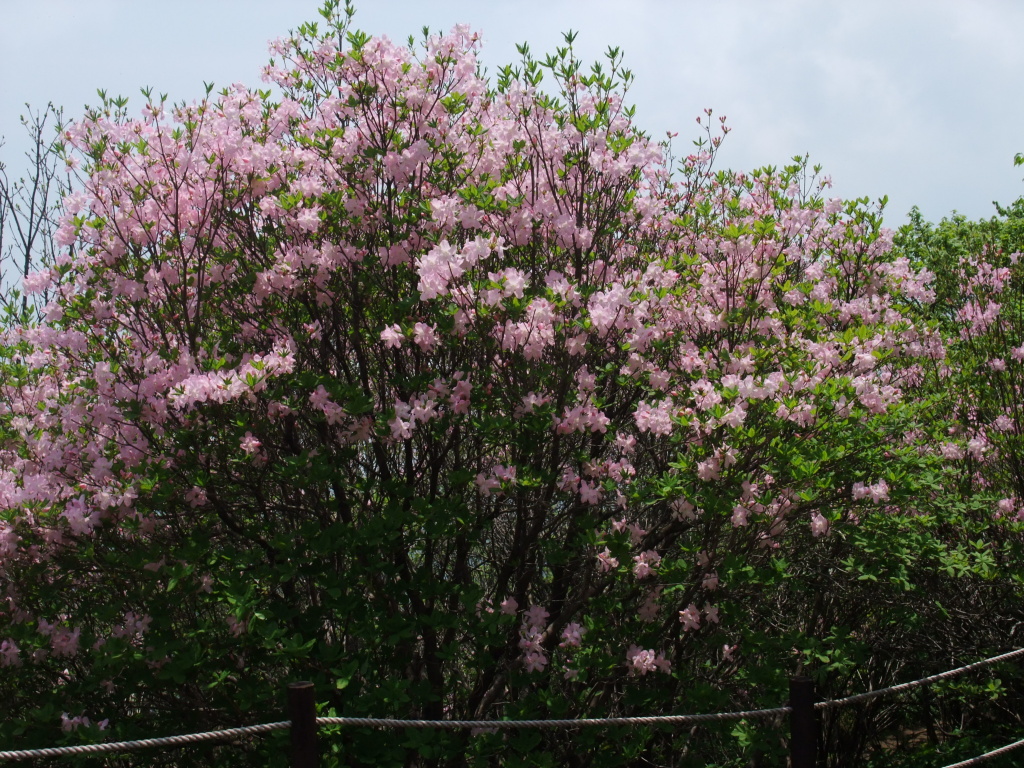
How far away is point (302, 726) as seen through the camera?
8.41 ft

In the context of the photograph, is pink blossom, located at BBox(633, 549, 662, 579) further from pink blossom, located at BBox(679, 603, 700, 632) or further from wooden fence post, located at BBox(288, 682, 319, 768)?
wooden fence post, located at BBox(288, 682, 319, 768)

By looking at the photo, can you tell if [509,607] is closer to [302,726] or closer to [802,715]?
[802,715]

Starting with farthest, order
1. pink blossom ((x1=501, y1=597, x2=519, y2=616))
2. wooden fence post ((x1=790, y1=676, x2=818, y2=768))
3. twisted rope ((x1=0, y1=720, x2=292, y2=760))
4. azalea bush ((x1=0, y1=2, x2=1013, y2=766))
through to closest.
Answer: pink blossom ((x1=501, y1=597, x2=519, y2=616)) → azalea bush ((x1=0, y1=2, x2=1013, y2=766)) → wooden fence post ((x1=790, y1=676, x2=818, y2=768)) → twisted rope ((x1=0, y1=720, x2=292, y2=760))

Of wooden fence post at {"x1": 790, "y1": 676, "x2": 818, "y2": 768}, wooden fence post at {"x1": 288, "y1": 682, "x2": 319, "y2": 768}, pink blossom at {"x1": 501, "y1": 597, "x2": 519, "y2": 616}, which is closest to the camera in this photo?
wooden fence post at {"x1": 288, "y1": 682, "x2": 319, "y2": 768}

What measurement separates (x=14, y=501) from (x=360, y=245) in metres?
2.00

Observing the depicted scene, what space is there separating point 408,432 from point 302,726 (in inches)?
71.9

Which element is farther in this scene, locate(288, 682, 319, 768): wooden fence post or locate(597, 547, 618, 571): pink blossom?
locate(597, 547, 618, 571): pink blossom

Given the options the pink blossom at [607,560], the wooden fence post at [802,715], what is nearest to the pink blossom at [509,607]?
the pink blossom at [607,560]

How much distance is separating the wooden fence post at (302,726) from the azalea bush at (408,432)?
126 centimetres

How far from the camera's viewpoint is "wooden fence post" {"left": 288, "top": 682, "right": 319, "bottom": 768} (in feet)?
8.39

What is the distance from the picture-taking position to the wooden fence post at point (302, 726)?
2.56 metres

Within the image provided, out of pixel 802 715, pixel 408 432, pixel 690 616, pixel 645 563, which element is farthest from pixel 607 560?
pixel 802 715

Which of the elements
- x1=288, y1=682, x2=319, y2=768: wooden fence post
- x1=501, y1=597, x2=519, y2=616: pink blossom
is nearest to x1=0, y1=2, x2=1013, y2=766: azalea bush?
x1=501, y1=597, x2=519, y2=616: pink blossom

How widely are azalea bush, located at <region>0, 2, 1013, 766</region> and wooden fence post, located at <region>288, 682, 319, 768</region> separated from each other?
1.26 meters
